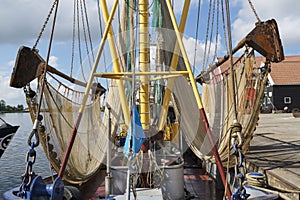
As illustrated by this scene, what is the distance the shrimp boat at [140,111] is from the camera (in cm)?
456

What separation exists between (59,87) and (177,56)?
2.07m

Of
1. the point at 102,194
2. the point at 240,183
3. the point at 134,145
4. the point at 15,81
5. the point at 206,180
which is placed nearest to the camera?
the point at 240,183

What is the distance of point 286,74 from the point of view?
29.1 metres

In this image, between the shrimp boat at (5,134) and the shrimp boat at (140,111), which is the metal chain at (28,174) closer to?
the shrimp boat at (140,111)

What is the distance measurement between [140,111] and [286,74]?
2593 cm

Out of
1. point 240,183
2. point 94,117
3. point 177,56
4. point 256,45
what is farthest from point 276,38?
point 94,117

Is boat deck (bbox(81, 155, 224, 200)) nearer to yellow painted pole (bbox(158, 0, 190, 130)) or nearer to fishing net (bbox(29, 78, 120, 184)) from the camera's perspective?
fishing net (bbox(29, 78, 120, 184))

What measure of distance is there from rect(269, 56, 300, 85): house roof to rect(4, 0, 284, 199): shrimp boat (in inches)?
870

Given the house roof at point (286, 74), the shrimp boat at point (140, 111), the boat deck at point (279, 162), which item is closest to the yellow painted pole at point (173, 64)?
the shrimp boat at point (140, 111)

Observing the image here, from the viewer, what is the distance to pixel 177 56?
6234 mm

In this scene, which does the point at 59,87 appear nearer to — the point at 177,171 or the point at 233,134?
the point at 177,171

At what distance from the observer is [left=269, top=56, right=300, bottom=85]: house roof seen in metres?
28.2

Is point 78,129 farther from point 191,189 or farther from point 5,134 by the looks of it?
point 5,134

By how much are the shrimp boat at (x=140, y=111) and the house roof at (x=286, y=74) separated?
870 inches
